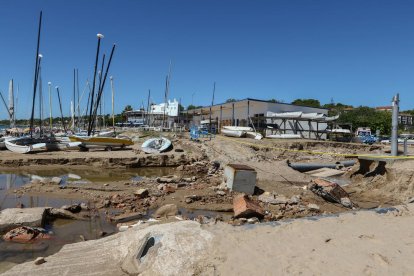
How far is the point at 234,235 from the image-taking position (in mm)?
5781

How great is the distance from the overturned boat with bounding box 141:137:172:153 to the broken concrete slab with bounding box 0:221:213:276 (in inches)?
661

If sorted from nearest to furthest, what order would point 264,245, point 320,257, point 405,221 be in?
point 320,257 → point 264,245 → point 405,221

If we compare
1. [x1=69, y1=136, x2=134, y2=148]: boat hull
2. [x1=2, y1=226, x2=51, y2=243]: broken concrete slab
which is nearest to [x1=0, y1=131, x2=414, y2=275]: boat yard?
[x1=2, y1=226, x2=51, y2=243]: broken concrete slab

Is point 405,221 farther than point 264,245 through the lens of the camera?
Yes

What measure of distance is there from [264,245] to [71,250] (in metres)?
3.98

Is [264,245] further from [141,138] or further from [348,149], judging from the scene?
[141,138]

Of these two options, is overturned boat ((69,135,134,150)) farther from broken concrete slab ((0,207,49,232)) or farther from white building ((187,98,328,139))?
broken concrete slab ((0,207,49,232))

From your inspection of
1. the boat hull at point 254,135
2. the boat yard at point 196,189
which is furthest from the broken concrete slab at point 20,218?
the boat hull at point 254,135

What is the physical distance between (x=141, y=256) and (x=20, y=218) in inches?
185

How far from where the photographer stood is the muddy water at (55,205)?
23.1 feet

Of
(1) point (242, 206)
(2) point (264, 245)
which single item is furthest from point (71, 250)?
(1) point (242, 206)

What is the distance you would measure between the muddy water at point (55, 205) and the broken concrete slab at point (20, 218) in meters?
0.33

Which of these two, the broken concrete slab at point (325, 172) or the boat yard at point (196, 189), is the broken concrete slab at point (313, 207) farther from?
the broken concrete slab at point (325, 172)

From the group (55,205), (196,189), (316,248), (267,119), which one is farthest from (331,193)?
(267,119)
